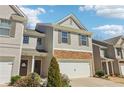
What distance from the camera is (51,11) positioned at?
1557 cm

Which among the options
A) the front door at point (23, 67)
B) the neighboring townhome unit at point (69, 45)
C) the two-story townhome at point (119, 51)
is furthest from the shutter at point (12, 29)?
the two-story townhome at point (119, 51)

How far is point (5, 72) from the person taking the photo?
39.1 ft

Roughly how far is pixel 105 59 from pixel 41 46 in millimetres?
11096

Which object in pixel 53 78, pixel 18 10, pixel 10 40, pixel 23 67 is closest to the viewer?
pixel 53 78

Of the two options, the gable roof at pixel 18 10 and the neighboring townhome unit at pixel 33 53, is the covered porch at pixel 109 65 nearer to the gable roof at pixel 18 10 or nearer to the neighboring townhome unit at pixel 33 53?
the neighboring townhome unit at pixel 33 53

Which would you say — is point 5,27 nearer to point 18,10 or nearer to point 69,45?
point 18,10

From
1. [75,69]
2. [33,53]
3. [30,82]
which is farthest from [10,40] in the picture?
[75,69]

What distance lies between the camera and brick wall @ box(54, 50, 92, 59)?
16.2 m

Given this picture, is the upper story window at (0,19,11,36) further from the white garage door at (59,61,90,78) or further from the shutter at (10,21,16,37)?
the white garage door at (59,61,90,78)

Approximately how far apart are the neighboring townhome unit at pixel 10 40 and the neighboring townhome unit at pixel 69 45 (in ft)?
14.4

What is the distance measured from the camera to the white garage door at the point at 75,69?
16.3 meters

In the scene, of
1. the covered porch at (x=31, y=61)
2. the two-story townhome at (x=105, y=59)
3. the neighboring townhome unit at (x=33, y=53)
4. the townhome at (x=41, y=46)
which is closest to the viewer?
the townhome at (x=41, y=46)

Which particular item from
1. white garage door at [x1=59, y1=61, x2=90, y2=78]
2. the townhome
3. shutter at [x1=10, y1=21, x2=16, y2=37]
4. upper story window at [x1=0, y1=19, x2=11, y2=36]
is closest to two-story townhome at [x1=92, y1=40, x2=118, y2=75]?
the townhome

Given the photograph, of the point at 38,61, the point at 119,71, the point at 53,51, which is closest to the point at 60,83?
the point at 53,51
